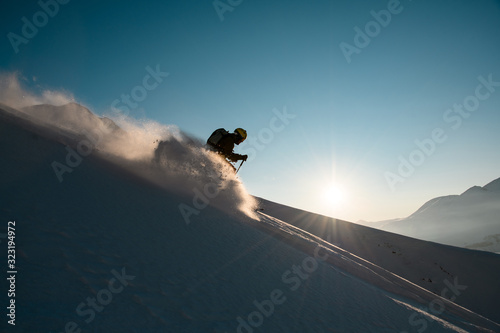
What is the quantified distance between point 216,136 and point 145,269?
416 inches

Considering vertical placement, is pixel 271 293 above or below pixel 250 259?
below

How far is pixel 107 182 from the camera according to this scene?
5.24 m

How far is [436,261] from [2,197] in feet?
61.6

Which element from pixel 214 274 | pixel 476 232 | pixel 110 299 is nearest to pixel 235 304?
pixel 214 274

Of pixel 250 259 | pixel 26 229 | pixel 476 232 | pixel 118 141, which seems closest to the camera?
pixel 26 229

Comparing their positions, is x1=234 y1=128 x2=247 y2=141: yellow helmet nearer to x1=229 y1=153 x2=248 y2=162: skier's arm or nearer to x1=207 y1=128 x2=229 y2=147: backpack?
x1=207 y1=128 x2=229 y2=147: backpack

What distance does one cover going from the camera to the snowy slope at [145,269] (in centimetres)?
193

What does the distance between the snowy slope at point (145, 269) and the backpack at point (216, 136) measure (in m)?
6.91

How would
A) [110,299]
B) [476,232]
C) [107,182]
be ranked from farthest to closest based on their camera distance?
→ [476,232] < [107,182] < [110,299]

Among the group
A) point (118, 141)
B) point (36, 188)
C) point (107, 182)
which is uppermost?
point (118, 141)

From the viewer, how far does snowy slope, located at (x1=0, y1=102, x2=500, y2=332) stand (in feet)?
6.33

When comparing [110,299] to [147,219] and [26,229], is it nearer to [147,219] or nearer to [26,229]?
[26,229]

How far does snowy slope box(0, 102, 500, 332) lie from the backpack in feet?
22.7

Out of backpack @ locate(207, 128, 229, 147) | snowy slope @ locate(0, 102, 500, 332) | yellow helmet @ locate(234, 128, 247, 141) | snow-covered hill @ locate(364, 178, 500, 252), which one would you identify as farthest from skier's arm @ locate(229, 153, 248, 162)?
snow-covered hill @ locate(364, 178, 500, 252)
